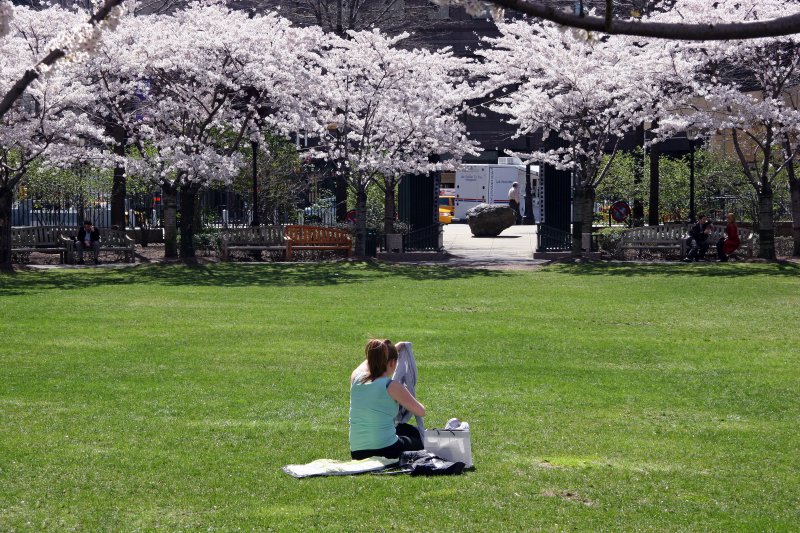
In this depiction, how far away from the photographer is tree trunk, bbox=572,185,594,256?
31.5m

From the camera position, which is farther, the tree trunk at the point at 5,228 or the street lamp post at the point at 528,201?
the street lamp post at the point at 528,201

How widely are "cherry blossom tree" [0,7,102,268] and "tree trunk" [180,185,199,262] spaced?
2.81 m

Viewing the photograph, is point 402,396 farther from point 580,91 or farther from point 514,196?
point 514,196

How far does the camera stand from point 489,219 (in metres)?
43.2

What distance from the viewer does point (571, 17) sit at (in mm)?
5578

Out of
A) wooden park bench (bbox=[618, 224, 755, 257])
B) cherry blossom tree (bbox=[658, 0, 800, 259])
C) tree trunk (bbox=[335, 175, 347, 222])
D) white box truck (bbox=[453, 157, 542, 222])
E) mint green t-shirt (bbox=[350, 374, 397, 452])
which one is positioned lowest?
mint green t-shirt (bbox=[350, 374, 397, 452])

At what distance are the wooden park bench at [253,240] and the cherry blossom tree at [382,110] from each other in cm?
232

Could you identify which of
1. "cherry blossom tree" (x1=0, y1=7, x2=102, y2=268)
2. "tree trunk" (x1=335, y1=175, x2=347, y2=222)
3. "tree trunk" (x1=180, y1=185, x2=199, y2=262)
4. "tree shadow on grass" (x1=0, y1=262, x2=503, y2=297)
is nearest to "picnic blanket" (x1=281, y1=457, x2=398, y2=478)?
"tree shadow on grass" (x1=0, y1=262, x2=503, y2=297)

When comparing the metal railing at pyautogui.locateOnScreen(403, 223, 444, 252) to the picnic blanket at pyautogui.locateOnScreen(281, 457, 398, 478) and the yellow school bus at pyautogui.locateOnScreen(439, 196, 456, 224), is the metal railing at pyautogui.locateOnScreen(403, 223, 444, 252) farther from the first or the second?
the picnic blanket at pyautogui.locateOnScreen(281, 457, 398, 478)

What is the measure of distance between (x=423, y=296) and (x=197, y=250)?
14.0 meters

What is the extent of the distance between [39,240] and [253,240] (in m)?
6.02

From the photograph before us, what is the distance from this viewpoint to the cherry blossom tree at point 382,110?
3303 centimetres

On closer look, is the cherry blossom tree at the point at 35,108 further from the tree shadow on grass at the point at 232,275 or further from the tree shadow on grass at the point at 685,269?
the tree shadow on grass at the point at 685,269

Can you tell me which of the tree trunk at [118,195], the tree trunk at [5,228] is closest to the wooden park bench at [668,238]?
the tree trunk at [118,195]
